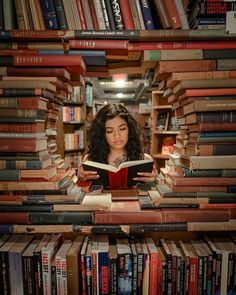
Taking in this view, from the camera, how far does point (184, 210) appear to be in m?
0.93

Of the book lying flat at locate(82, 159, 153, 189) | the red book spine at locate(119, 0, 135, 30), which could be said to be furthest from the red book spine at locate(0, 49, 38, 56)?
the book lying flat at locate(82, 159, 153, 189)

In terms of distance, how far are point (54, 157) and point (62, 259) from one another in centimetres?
44

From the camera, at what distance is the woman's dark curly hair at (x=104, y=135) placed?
62.5 inches

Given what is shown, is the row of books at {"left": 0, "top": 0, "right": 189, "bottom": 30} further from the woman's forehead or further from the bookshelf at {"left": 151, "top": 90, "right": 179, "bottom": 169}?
the bookshelf at {"left": 151, "top": 90, "right": 179, "bottom": 169}

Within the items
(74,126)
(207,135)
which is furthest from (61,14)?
(74,126)

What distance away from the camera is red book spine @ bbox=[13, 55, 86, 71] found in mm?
907

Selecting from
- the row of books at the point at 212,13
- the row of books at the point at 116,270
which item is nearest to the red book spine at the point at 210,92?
the row of books at the point at 212,13

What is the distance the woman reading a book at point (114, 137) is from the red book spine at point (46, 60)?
669mm

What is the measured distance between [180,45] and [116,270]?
2.76ft

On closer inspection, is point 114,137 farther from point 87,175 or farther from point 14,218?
point 14,218

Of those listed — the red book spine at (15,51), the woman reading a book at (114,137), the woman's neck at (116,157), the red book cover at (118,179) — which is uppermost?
the red book spine at (15,51)

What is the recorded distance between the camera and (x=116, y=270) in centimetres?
90

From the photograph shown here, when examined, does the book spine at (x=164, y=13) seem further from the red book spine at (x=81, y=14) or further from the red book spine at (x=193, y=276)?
the red book spine at (x=193, y=276)

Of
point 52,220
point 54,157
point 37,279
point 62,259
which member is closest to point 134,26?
point 54,157
